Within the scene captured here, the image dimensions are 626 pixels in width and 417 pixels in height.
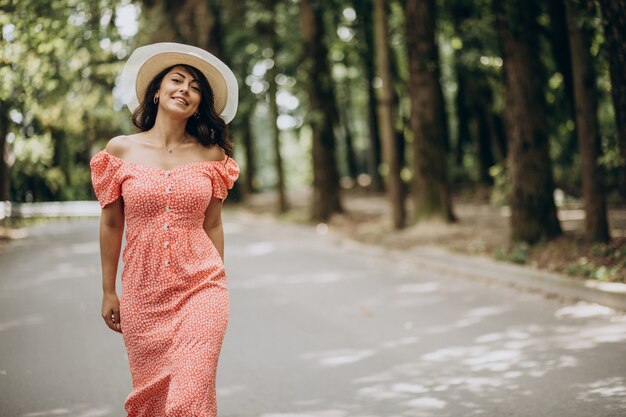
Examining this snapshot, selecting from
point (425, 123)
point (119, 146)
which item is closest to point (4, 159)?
point (425, 123)

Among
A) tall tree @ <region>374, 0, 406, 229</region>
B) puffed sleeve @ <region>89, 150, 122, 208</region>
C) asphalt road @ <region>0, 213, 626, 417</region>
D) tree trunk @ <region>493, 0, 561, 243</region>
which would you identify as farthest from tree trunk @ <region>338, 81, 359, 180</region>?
puffed sleeve @ <region>89, 150, 122, 208</region>

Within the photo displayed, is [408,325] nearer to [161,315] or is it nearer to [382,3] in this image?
[161,315]

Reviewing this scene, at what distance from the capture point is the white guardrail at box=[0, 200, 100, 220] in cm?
2593

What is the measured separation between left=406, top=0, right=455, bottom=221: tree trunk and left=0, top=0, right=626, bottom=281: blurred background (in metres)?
0.03

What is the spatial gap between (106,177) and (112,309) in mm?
721

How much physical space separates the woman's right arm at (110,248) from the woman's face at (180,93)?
1.92ft

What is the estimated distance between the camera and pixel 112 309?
409 centimetres

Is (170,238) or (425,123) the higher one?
(425,123)

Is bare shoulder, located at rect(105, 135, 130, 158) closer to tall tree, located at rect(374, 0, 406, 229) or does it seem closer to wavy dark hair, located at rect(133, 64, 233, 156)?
wavy dark hair, located at rect(133, 64, 233, 156)

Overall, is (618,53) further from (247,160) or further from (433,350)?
(247,160)

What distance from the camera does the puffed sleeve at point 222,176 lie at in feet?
13.5

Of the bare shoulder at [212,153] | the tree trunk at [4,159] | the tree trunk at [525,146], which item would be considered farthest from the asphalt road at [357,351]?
the tree trunk at [4,159]

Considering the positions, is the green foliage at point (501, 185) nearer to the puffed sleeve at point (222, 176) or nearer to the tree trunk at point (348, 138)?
the puffed sleeve at point (222, 176)

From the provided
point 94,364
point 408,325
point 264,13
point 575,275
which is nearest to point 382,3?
point 264,13
